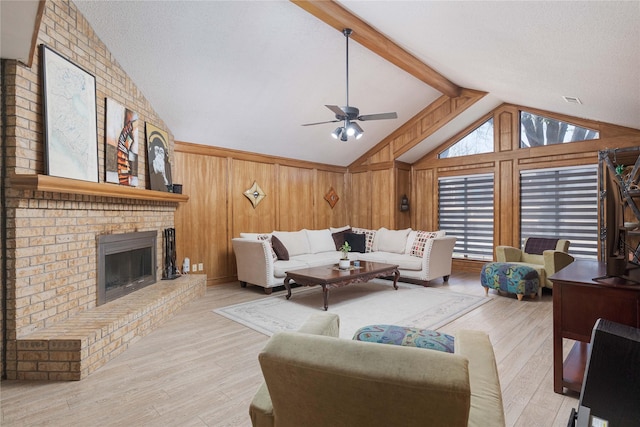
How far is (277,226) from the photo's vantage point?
6641 mm

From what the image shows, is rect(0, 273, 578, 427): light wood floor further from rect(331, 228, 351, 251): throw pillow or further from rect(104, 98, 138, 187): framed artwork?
rect(331, 228, 351, 251): throw pillow

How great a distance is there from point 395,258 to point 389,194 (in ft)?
6.16

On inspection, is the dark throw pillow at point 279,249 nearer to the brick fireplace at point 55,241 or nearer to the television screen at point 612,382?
the brick fireplace at point 55,241

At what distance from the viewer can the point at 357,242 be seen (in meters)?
6.49

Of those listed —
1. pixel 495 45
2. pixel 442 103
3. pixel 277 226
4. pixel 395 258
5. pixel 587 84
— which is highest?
pixel 442 103

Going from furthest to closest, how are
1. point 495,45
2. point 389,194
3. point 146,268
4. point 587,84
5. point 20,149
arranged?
point 389,194 → point 146,268 → point 587,84 → point 495,45 → point 20,149

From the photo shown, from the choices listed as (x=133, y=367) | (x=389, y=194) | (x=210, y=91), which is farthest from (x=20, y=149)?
(x=389, y=194)

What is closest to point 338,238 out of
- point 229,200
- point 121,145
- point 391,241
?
point 391,241

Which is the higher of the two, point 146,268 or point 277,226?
point 277,226

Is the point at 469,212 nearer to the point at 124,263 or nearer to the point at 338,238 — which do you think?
the point at 338,238

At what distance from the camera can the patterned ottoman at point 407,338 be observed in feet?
5.93

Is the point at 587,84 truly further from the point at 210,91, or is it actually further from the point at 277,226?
the point at 277,226

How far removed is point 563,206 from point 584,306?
442 cm

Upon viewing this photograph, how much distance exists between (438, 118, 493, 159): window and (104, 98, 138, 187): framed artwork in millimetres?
5822
